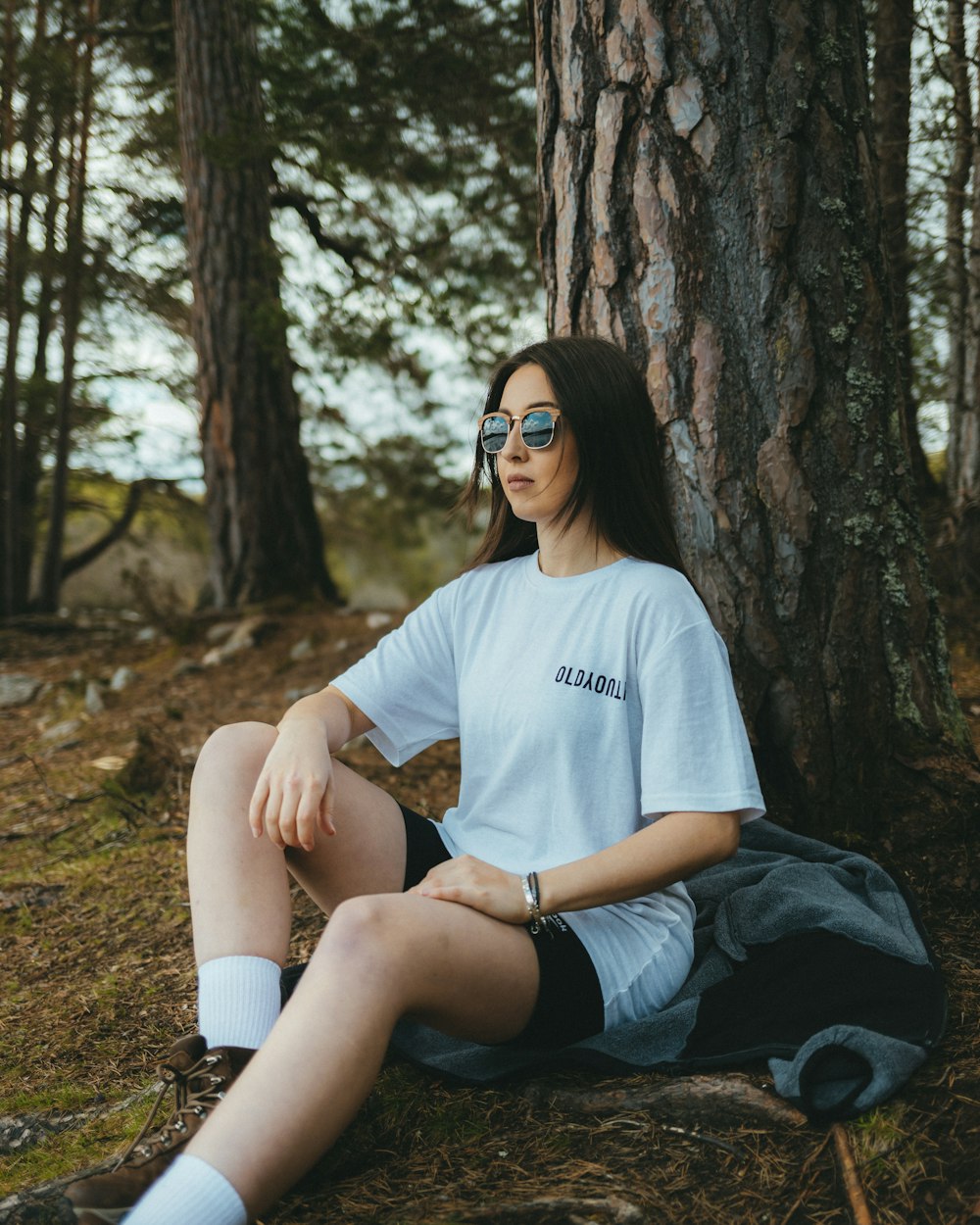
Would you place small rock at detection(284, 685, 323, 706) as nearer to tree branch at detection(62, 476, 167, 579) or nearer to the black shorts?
the black shorts

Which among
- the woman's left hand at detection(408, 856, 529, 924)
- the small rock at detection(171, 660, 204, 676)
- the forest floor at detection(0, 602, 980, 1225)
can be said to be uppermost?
the small rock at detection(171, 660, 204, 676)

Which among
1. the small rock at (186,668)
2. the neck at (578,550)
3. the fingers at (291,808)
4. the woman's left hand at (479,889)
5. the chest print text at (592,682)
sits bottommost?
the woman's left hand at (479,889)

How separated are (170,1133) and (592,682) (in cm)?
103

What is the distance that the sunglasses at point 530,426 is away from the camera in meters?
1.96

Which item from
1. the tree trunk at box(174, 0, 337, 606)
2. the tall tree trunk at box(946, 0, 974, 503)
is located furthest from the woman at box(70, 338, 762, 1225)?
the tree trunk at box(174, 0, 337, 606)

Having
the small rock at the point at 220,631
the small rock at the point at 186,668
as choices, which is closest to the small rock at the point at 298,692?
the small rock at the point at 186,668

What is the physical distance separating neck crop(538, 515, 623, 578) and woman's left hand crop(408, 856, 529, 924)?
2.10 ft

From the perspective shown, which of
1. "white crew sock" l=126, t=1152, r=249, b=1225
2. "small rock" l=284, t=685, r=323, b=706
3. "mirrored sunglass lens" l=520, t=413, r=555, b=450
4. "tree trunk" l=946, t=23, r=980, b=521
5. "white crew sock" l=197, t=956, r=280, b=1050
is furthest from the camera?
"small rock" l=284, t=685, r=323, b=706

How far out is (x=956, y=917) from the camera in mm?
2307

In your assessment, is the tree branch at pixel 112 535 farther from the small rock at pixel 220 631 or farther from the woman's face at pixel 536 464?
the woman's face at pixel 536 464

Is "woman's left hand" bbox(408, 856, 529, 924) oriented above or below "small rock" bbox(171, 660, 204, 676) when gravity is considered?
below

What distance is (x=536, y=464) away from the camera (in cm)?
198

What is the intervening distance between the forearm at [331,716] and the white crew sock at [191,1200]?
2.62 feet

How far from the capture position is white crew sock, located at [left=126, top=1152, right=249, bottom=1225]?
130 cm
